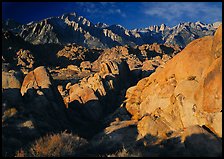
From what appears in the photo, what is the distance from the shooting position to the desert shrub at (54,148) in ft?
46.9

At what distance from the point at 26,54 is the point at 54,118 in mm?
100224

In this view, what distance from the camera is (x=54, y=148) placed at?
1491cm

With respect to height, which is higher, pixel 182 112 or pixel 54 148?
pixel 182 112

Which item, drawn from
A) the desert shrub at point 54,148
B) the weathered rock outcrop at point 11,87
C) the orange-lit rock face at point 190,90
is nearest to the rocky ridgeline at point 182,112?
the orange-lit rock face at point 190,90

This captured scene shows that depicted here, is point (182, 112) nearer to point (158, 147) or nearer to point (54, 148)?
point (158, 147)

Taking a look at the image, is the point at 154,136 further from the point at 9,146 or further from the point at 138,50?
the point at 138,50

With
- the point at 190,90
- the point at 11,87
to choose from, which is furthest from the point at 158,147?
the point at 11,87

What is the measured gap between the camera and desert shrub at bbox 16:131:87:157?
14.3 m

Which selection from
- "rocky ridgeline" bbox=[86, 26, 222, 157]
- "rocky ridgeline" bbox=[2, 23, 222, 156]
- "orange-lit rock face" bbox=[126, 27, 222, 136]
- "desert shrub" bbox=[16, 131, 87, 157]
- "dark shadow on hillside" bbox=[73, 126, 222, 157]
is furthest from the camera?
"orange-lit rock face" bbox=[126, 27, 222, 136]

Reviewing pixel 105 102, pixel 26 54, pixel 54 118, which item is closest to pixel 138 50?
pixel 26 54

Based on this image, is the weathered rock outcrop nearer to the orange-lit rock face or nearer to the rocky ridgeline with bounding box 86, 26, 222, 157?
the rocky ridgeline with bounding box 86, 26, 222, 157

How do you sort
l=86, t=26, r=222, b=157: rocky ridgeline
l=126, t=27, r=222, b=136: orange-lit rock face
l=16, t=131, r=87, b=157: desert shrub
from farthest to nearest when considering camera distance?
l=126, t=27, r=222, b=136: orange-lit rock face → l=86, t=26, r=222, b=157: rocky ridgeline → l=16, t=131, r=87, b=157: desert shrub

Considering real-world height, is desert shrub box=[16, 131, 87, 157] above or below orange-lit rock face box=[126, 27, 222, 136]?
below

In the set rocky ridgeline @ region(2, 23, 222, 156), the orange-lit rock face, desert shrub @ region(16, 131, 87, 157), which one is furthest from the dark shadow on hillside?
the orange-lit rock face
